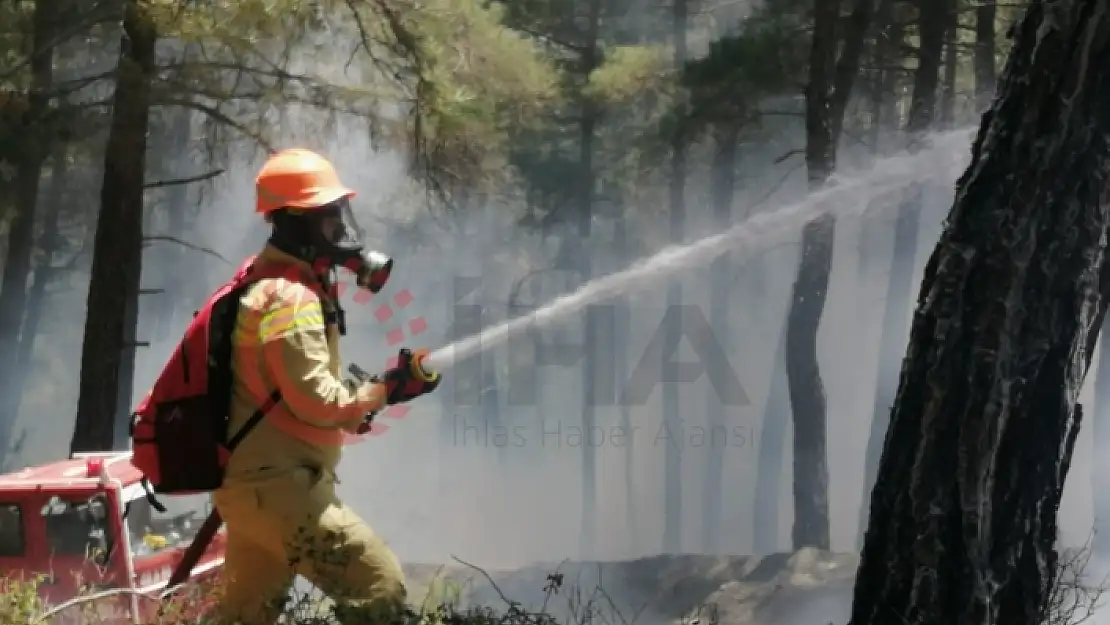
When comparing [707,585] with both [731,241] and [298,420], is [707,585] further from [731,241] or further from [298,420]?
[298,420]

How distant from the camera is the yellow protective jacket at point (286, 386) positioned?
8.63 feet

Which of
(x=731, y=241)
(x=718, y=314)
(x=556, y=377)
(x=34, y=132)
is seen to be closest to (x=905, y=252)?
(x=731, y=241)

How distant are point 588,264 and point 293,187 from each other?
1011cm

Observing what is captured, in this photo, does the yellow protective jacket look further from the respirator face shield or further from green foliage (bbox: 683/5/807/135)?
green foliage (bbox: 683/5/807/135)

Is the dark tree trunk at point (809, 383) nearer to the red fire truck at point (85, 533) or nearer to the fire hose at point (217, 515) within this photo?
the red fire truck at point (85, 533)

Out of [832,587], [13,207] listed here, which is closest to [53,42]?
[13,207]

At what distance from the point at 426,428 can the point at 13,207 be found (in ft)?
17.5

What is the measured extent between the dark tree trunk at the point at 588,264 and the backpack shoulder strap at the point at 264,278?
9.40 m

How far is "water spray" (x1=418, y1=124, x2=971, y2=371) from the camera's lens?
11305mm

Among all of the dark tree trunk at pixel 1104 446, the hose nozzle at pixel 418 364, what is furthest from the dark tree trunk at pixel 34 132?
the dark tree trunk at pixel 1104 446

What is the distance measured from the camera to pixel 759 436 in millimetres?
12977

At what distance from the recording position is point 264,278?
2775 mm

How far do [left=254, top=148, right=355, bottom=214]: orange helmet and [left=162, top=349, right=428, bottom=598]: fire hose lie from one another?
460mm

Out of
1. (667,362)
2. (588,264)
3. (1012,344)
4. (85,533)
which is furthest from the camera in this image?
(667,362)
